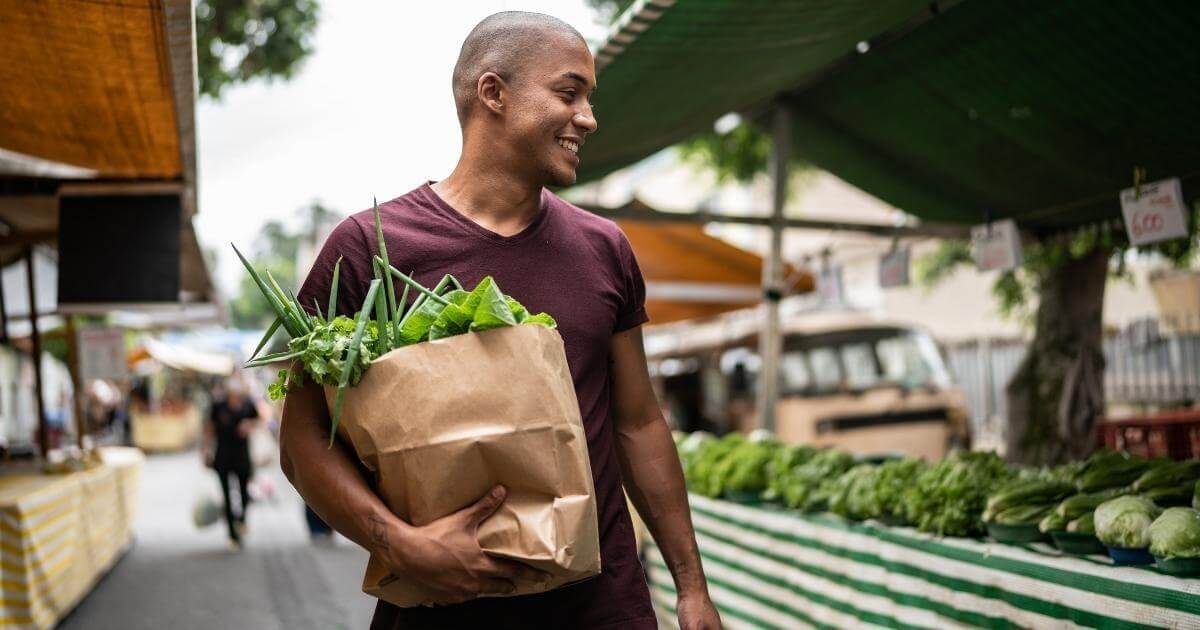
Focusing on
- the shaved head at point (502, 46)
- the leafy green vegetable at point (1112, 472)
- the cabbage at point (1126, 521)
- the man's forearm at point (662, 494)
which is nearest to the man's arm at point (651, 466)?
the man's forearm at point (662, 494)

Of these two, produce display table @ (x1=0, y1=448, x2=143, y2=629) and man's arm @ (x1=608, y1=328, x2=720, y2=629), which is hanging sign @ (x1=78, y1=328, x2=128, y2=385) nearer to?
produce display table @ (x1=0, y1=448, x2=143, y2=629)

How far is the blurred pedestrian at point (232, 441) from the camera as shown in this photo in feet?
45.0

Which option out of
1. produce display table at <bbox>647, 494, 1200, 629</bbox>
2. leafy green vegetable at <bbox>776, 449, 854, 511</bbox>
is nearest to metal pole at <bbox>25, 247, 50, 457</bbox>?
produce display table at <bbox>647, 494, 1200, 629</bbox>

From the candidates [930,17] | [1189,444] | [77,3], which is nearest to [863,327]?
[1189,444]

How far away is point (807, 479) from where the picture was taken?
252 inches

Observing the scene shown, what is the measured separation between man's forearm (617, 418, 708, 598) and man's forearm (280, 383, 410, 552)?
745 mm

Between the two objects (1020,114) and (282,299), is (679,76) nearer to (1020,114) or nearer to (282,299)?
(1020,114)

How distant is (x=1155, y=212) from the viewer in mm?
6770

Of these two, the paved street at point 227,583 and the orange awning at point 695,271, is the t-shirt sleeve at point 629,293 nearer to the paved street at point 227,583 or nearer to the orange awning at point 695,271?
the paved street at point 227,583

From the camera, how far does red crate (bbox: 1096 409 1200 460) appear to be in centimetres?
899

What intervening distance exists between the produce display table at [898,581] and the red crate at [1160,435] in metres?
3.83

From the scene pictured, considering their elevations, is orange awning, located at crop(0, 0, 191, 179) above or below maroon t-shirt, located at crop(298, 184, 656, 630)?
above

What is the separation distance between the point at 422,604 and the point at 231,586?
965cm

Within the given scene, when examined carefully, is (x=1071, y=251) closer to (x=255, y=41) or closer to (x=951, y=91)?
(x=951, y=91)
